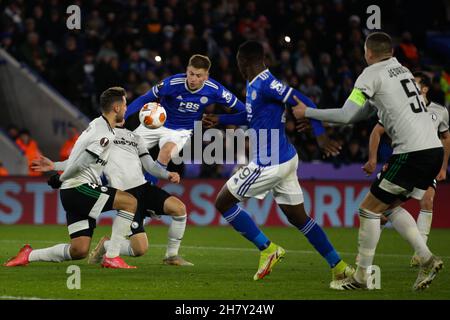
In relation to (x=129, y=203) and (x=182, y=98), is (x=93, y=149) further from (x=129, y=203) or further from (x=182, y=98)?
(x=182, y=98)

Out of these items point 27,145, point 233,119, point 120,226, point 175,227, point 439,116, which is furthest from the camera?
point 27,145

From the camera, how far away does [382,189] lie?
8.14 m

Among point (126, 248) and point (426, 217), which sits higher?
point (426, 217)

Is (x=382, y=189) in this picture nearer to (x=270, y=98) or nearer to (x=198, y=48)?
(x=270, y=98)

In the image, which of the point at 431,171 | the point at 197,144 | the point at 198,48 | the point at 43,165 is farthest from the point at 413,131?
the point at 198,48

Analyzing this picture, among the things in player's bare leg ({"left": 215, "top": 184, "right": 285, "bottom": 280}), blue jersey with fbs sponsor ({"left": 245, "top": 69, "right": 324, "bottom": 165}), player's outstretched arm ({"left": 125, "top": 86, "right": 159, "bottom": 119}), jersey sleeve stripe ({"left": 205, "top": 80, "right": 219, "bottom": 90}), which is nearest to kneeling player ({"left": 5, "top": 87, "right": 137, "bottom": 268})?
player's bare leg ({"left": 215, "top": 184, "right": 285, "bottom": 280})

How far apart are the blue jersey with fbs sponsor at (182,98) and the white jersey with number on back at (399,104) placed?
3.38 metres

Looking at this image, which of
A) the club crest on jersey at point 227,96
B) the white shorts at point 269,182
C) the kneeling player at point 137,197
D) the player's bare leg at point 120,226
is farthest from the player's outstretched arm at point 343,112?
the club crest on jersey at point 227,96

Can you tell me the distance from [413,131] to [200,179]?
9.29 metres

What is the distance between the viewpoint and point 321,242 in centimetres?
889

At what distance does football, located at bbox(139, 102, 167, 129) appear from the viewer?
1073 centimetres

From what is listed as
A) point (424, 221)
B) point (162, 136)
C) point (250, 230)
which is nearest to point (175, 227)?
point (162, 136)

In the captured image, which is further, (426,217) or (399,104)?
(426,217)

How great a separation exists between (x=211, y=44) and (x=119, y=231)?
10.8 metres
